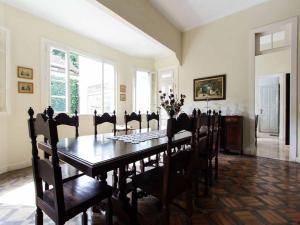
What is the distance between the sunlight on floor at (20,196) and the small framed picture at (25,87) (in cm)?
170

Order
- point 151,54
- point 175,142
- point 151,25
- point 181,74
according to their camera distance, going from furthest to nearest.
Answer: point 151,54 < point 181,74 < point 151,25 < point 175,142

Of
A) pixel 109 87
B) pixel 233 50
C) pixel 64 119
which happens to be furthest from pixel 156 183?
pixel 109 87

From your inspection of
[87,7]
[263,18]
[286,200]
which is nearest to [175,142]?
[286,200]

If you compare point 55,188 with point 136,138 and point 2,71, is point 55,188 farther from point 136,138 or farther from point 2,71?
point 2,71

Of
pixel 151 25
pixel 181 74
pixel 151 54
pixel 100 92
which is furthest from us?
pixel 151 54

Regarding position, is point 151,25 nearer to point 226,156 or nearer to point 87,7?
point 87,7

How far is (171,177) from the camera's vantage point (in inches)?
53.4

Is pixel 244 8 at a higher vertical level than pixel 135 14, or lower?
higher

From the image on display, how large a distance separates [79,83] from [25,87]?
4.21 ft

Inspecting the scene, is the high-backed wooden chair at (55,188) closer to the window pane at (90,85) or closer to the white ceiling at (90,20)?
the white ceiling at (90,20)

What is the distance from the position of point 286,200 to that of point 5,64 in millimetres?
4455

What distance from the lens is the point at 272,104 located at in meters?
6.26

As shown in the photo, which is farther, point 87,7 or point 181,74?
A: point 181,74

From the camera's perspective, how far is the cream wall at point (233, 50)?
3.74 metres
